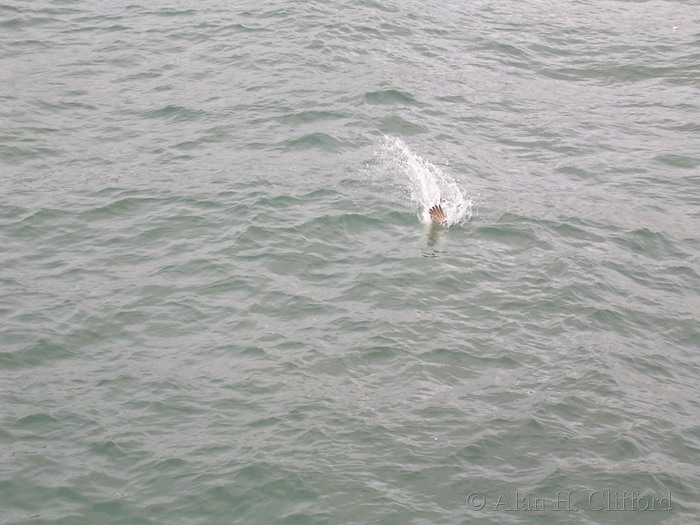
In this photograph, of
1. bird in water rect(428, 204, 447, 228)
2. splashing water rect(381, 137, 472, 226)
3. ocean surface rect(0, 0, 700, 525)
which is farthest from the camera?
splashing water rect(381, 137, 472, 226)

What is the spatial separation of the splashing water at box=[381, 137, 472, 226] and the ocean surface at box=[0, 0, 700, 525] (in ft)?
0.23

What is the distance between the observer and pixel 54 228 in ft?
46.1

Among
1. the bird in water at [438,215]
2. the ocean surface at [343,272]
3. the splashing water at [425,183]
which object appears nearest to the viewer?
the ocean surface at [343,272]

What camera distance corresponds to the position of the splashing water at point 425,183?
48.1ft

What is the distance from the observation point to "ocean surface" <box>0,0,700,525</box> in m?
9.76

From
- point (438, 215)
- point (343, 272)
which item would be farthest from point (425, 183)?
point (343, 272)

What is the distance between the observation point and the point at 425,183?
15242mm

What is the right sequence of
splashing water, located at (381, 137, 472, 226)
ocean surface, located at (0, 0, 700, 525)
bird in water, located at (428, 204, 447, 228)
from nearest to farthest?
ocean surface, located at (0, 0, 700, 525) → bird in water, located at (428, 204, 447, 228) → splashing water, located at (381, 137, 472, 226)

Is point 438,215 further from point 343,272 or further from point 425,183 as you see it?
point 343,272

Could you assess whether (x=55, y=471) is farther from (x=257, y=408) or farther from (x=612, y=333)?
(x=612, y=333)

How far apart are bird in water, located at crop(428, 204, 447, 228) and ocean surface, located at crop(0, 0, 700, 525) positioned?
0.54ft

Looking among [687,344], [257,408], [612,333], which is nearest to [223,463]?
[257,408]

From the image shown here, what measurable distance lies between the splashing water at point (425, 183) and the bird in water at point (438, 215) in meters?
0.09

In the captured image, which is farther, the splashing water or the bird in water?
the splashing water
